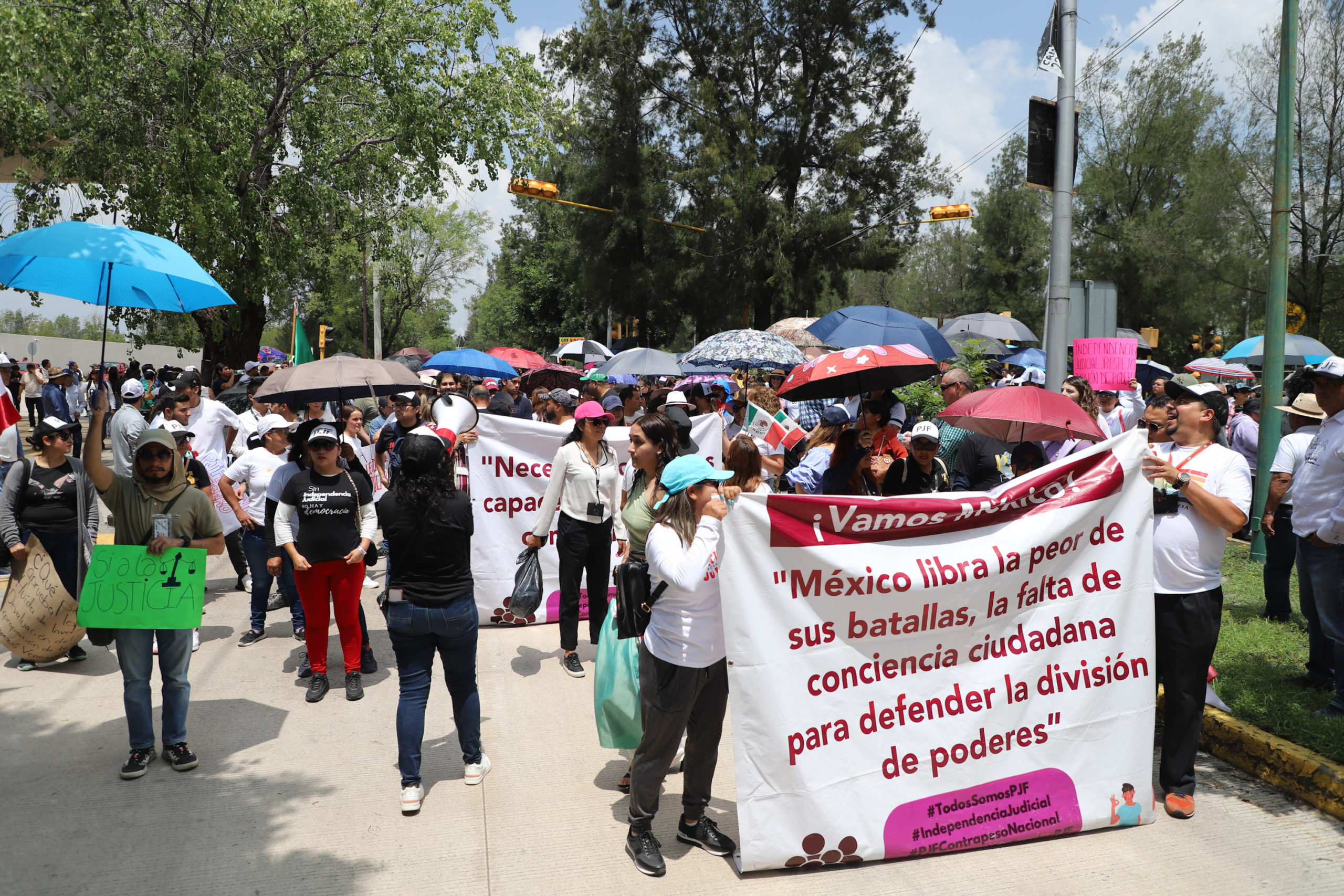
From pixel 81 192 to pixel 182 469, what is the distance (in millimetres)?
11959

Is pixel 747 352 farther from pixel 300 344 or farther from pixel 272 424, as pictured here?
pixel 272 424

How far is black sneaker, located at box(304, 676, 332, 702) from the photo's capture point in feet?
19.4

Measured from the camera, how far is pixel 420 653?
4.45m

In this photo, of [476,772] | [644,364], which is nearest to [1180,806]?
[476,772]

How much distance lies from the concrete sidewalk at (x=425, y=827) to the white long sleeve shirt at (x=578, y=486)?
1305mm

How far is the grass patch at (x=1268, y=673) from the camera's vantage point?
4.88 m

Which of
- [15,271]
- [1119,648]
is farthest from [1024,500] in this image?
[15,271]

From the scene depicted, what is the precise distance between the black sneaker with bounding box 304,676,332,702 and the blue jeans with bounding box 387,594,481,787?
1641mm

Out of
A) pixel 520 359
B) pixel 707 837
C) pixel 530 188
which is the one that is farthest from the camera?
pixel 520 359

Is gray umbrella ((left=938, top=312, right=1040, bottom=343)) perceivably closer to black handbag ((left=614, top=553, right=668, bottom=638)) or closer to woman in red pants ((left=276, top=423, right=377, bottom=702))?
woman in red pants ((left=276, top=423, right=377, bottom=702))

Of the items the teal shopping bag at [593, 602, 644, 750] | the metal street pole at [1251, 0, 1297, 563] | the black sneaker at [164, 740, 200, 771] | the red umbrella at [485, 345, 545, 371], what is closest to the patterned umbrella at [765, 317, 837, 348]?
the red umbrella at [485, 345, 545, 371]

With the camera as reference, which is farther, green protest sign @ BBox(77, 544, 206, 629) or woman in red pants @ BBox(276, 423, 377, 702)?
woman in red pants @ BBox(276, 423, 377, 702)

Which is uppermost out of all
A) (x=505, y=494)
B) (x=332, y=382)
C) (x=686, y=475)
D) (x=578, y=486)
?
(x=332, y=382)

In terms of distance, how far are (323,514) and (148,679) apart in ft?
4.31
